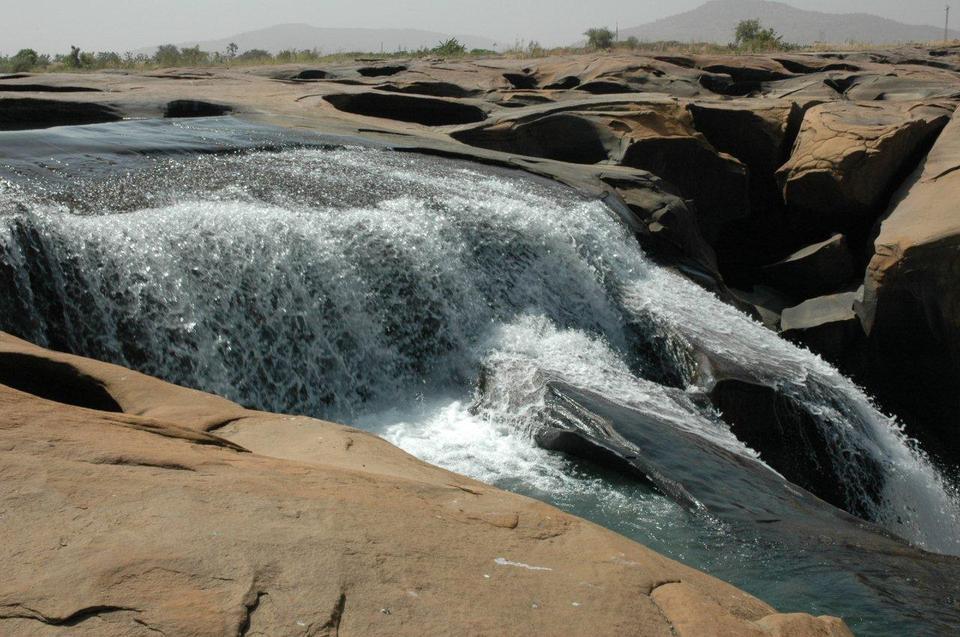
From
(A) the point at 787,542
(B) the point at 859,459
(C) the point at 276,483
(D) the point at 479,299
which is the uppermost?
(C) the point at 276,483

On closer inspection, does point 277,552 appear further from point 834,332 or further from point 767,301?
point 767,301

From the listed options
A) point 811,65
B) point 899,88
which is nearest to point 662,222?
point 899,88

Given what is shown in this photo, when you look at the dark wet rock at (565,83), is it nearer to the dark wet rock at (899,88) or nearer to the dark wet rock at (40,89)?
the dark wet rock at (899,88)

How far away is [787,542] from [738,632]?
8.31ft

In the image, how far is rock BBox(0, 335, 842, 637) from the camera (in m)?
2.12

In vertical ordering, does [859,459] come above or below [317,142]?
below

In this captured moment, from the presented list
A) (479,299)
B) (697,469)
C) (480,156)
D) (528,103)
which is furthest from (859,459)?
(528,103)

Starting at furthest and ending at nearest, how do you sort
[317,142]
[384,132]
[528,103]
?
[528,103] < [384,132] < [317,142]

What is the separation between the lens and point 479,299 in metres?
7.82

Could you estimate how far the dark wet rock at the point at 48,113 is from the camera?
11.1 m

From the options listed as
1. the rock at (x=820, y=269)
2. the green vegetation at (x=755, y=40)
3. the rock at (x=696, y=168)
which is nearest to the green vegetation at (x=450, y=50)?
the green vegetation at (x=755, y=40)

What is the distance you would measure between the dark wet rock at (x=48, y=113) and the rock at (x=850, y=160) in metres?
8.33

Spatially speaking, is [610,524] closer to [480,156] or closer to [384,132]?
[480,156]

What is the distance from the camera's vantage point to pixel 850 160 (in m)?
11.8
